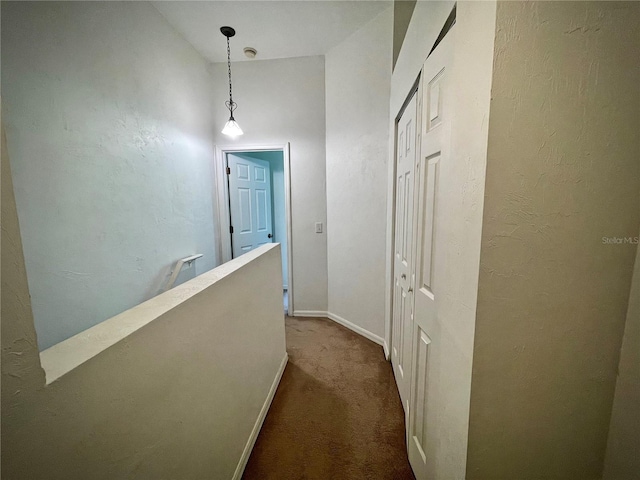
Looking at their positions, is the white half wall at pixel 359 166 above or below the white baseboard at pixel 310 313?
above

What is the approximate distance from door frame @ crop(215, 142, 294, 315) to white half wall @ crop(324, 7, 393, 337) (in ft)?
1.62

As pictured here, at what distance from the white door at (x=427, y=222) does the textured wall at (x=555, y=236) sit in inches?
9.4

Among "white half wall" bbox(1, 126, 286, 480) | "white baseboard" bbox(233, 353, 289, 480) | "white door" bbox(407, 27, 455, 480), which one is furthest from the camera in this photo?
"white baseboard" bbox(233, 353, 289, 480)

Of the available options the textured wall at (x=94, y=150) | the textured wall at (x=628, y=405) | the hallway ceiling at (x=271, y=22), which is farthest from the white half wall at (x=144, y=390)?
the hallway ceiling at (x=271, y=22)

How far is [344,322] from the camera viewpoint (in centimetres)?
276

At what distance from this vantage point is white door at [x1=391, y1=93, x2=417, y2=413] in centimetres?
143

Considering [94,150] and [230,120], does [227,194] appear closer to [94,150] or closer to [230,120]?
[230,120]

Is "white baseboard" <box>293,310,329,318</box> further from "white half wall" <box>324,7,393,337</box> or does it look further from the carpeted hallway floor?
the carpeted hallway floor

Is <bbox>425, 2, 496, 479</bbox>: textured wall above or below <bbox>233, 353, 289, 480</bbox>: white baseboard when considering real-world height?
above

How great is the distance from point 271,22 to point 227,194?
5.64 feet

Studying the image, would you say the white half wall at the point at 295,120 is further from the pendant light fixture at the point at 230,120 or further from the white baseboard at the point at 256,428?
the white baseboard at the point at 256,428

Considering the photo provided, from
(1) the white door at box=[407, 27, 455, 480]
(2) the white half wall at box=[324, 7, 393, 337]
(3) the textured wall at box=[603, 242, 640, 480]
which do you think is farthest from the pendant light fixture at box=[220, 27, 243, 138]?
(3) the textured wall at box=[603, 242, 640, 480]

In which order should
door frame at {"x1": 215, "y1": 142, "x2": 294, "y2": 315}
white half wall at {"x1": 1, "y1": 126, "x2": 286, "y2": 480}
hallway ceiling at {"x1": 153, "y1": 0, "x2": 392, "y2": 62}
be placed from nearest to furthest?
white half wall at {"x1": 1, "y1": 126, "x2": 286, "y2": 480} → hallway ceiling at {"x1": 153, "y1": 0, "x2": 392, "y2": 62} → door frame at {"x1": 215, "y1": 142, "x2": 294, "y2": 315}

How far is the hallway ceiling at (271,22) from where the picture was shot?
1.95 meters
